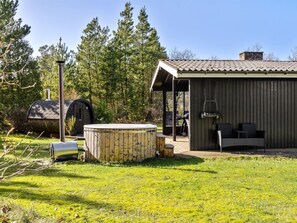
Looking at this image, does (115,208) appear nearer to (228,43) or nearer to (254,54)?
(254,54)

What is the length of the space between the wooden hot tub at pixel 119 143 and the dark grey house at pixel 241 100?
7.82ft

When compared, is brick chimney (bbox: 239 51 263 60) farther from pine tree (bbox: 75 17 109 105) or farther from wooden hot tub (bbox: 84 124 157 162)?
pine tree (bbox: 75 17 109 105)

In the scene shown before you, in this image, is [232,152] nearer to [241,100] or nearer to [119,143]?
[241,100]

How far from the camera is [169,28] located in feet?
115

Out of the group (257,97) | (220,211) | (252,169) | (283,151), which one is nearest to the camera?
(220,211)

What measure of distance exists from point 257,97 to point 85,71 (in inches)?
785

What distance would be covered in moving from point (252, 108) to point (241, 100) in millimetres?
472

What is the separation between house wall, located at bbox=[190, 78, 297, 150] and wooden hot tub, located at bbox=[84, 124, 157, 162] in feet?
7.96

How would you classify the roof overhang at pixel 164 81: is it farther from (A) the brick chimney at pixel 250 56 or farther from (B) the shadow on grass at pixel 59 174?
(B) the shadow on grass at pixel 59 174

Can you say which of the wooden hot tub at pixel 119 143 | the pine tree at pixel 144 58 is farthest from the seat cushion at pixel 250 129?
the pine tree at pixel 144 58

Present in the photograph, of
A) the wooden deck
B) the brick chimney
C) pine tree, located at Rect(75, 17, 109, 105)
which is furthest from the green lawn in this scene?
pine tree, located at Rect(75, 17, 109, 105)

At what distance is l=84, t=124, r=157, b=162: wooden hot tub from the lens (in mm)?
8656

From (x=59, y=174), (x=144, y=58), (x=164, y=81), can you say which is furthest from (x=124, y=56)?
(x=59, y=174)

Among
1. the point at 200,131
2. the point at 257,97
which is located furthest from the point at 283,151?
the point at 200,131
